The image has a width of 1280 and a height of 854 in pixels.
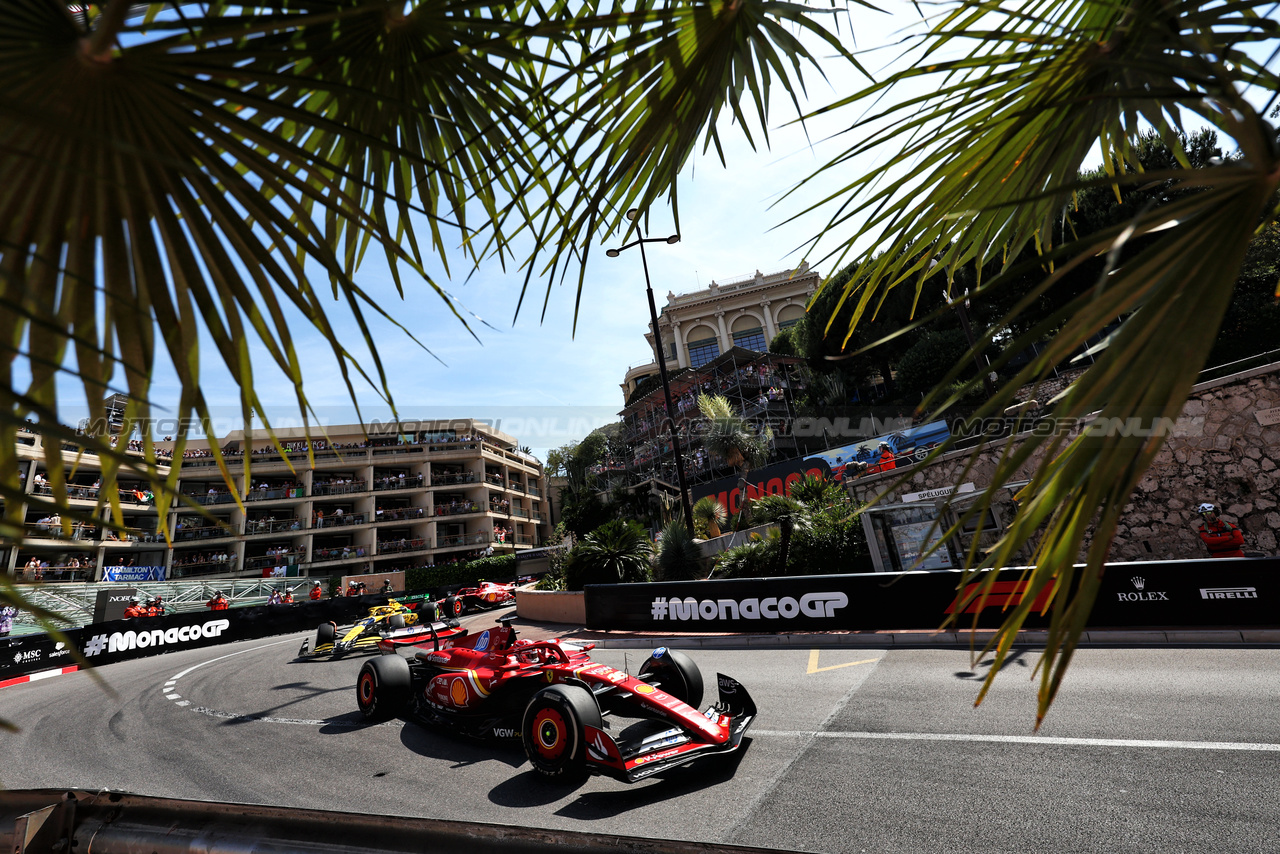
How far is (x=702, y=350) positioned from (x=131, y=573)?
44.0 metres

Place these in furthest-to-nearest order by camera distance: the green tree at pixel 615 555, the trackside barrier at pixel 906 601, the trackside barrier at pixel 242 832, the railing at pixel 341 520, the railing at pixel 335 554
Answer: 1. the railing at pixel 341 520
2. the railing at pixel 335 554
3. the green tree at pixel 615 555
4. the trackside barrier at pixel 906 601
5. the trackside barrier at pixel 242 832

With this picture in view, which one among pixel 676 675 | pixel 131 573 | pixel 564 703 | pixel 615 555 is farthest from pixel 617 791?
pixel 131 573

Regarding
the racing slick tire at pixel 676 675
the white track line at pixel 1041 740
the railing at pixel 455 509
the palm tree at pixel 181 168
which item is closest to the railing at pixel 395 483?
the railing at pixel 455 509

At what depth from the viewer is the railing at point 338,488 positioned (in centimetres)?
4291

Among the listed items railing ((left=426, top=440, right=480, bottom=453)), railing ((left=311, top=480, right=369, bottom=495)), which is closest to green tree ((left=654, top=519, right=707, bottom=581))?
railing ((left=311, top=480, right=369, bottom=495))

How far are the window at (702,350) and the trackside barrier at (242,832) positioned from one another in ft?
187

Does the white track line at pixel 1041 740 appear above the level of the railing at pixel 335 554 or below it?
below

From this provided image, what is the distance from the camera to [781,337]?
45.2m

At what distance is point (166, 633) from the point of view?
1656cm

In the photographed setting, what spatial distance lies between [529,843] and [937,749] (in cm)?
441

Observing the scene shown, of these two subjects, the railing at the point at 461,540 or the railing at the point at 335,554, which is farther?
the railing at the point at 461,540

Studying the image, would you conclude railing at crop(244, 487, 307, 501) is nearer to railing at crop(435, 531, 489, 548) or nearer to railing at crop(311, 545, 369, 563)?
railing at crop(311, 545, 369, 563)

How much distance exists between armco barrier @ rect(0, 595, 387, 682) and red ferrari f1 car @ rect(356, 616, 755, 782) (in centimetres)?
1024

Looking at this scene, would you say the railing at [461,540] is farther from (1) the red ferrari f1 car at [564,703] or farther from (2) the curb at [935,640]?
(1) the red ferrari f1 car at [564,703]
